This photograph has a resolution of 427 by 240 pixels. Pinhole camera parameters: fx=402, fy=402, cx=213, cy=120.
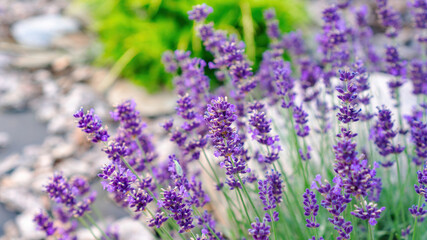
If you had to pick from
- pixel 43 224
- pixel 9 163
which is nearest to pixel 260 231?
pixel 43 224

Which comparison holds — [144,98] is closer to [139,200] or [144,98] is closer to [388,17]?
[388,17]

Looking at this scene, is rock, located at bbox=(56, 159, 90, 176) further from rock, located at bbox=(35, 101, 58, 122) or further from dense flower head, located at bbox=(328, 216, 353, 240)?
dense flower head, located at bbox=(328, 216, 353, 240)

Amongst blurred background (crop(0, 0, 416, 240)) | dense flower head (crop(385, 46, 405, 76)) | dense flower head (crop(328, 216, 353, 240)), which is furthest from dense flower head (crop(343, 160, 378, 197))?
blurred background (crop(0, 0, 416, 240))

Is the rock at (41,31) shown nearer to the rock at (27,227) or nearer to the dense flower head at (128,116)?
the rock at (27,227)

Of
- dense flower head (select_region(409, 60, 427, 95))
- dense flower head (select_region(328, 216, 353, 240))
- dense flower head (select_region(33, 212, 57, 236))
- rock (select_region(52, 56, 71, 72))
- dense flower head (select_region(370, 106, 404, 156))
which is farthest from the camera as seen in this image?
rock (select_region(52, 56, 71, 72))

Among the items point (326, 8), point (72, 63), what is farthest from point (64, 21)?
point (326, 8)
